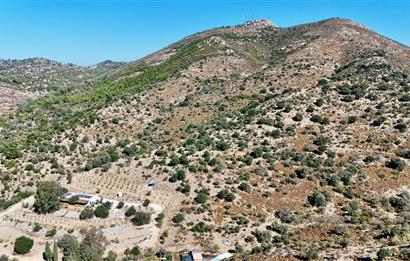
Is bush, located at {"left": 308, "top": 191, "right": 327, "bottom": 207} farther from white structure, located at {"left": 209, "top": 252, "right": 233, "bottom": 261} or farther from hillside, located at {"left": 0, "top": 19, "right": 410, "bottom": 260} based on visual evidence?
white structure, located at {"left": 209, "top": 252, "right": 233, "bottom": 261}

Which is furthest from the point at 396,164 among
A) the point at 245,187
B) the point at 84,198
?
the point at 84,198

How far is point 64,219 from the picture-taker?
4600cm

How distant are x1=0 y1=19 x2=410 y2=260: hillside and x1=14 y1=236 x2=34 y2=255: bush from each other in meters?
4.03

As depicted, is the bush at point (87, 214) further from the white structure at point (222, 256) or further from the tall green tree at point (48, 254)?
the white structure at point (222, 256)

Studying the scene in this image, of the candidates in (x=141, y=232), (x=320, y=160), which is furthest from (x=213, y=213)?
(x=320, y=160)

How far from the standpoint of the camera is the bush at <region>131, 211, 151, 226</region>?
147 feet

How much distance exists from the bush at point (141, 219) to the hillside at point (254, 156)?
1389 millimetres

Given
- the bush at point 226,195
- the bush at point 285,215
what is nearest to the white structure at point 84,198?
the bush at point 226,195

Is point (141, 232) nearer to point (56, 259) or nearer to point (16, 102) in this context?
point (56, 259)

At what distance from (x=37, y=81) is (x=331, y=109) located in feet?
461

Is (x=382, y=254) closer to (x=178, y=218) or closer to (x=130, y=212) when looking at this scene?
(x=178, y=218)

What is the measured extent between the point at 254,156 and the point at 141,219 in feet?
62.6

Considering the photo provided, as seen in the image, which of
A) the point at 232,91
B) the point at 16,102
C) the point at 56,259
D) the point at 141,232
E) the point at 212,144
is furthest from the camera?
the point at 16,102

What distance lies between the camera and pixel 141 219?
45.0 metres
